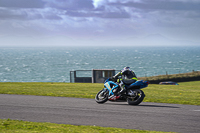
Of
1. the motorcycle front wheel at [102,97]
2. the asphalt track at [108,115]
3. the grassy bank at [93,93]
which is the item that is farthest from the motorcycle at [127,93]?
the grassy bank at [93,93]

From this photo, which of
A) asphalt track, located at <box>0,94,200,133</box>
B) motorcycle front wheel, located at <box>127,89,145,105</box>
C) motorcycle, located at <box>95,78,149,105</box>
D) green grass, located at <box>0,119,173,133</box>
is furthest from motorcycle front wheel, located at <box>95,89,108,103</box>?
green grass, located at <box>0,119,173,133</box>

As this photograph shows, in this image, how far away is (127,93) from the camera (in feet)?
42.4

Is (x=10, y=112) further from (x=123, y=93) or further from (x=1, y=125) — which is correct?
(x=123, y=93)

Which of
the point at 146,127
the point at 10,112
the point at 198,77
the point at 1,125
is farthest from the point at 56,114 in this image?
the point at 198,77

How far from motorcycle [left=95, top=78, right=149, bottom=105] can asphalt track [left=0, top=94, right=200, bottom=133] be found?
1.41 feet

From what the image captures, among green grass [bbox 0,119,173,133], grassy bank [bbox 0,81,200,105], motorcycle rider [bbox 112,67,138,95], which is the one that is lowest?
green grass [bbox 0,119,173,133]

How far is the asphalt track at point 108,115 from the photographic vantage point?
8.98 m

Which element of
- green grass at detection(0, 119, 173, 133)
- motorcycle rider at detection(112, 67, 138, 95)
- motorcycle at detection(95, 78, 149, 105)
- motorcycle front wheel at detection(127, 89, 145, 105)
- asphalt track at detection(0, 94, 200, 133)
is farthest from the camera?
motorcycle rider at detection(112, 67, 138, 95)

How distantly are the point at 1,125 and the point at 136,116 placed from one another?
4.35 metres

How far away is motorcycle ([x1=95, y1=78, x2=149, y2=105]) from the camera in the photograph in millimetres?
12672

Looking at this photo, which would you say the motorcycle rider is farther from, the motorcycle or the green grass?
the green grass

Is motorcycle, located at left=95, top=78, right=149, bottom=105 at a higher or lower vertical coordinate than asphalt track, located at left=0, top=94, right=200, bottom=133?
higher

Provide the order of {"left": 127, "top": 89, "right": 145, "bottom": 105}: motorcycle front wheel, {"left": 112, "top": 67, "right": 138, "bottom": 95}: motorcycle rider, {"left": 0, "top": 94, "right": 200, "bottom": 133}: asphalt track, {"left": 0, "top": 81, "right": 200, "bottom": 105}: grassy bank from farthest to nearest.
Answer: {"left": 0, "top": 81, "right": 200, "bottom": 105}: grassy bank < {"left": 112, "top": 67, "right": 138, "bottom": 95}: motorcycle rider < {"left": 127, "top": 89, "right": 145, "bottom": 105}: motorcycle front wheel < {"left": 0, "top": 94, "right": 200, "bottom": 133}: asphalt track

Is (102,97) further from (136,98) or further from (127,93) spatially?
(136,98)
